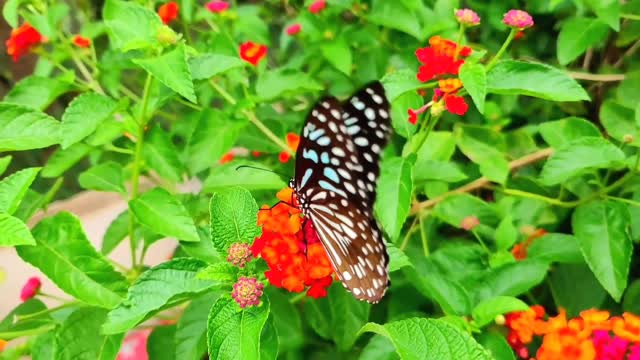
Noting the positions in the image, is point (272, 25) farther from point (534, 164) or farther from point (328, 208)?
point (328, 208)

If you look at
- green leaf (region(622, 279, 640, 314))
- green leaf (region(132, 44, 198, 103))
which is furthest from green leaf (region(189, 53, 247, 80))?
green leaf (region(622, 279, 640, 314))

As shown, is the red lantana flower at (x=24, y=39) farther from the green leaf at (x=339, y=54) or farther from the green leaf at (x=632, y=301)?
the green leaf at (x=632, y=301)

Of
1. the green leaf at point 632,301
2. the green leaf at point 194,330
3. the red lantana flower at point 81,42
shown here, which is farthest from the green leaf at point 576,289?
the red lantana flower at point 81,42

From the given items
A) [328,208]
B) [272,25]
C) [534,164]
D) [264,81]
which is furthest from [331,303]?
[272,25]

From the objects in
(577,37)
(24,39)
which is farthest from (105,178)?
(577,37)

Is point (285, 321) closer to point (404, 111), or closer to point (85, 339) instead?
point (85, 339)
